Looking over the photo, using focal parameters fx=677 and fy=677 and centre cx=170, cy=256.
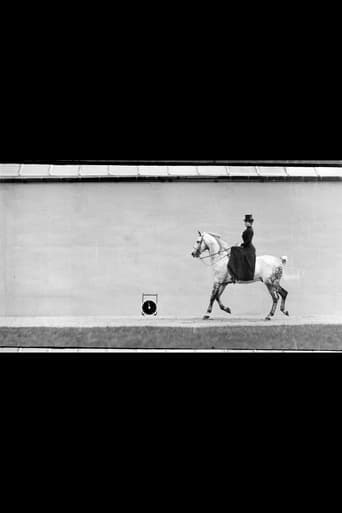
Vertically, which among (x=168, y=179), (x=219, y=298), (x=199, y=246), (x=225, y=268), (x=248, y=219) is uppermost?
(x=168, y=179)

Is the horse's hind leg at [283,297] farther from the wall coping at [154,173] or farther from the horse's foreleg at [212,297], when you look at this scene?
the wall coping at [154,173]

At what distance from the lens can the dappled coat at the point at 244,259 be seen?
5.98m

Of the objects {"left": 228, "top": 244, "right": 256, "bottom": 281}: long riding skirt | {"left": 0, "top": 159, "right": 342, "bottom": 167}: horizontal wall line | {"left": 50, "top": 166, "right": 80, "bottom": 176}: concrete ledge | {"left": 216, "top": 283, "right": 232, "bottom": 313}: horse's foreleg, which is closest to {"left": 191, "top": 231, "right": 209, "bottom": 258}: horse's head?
{"left": 228, "top": 244, "right": 256, "bottom": 281}: long riding skirt

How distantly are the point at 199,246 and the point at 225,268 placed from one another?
313 mm

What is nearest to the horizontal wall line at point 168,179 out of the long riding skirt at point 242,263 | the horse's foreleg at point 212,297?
the long riding skirt at point 242,263

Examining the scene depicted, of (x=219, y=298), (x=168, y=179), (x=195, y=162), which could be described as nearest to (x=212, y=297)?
(x=219, y=298)

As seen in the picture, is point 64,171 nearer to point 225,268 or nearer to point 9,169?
point 9,169

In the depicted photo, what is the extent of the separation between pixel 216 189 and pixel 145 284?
3.44 feet

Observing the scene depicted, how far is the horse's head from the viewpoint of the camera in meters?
5.96

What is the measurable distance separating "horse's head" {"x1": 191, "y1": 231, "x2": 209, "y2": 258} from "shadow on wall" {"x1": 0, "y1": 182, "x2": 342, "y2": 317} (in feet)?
0.17

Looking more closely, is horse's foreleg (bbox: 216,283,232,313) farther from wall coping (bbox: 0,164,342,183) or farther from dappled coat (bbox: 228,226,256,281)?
wall coping (bbox: 0,164,342,183)

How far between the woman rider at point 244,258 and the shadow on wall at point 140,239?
6 cm

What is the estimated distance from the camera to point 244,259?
6.02 metres

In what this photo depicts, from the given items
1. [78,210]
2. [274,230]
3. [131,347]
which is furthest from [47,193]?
[274,230]
